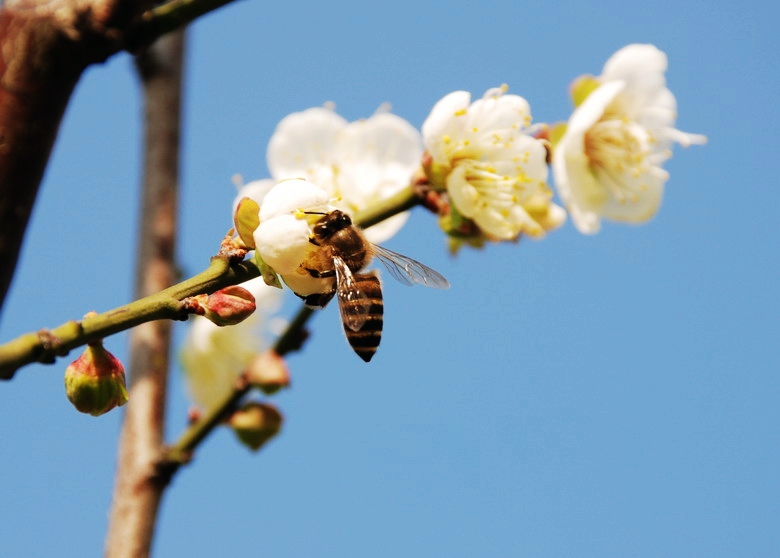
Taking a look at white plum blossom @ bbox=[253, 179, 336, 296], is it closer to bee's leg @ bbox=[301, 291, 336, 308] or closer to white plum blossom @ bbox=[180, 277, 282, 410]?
bee's leg @ bbox=[301, 291, 336, 308]

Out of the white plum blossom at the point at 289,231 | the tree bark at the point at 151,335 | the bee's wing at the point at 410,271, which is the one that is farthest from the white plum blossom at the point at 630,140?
the tree bark at the point at 151,335

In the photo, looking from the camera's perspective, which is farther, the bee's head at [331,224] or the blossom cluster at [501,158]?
the blossom cluster at [501,158]

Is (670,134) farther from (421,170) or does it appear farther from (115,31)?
(115,31)

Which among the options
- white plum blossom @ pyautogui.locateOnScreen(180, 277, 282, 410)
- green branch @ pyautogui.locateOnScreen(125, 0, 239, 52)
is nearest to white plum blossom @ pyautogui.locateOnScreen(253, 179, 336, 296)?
green branch @ pyautogui.locateOnScreen(125, 0, 239, 52)

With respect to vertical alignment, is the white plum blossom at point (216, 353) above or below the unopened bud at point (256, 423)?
above

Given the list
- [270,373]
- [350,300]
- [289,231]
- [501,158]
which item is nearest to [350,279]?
[350,300]

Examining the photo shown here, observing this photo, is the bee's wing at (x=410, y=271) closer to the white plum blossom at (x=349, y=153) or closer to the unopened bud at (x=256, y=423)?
the white plum blossom at (x=349, y=153)

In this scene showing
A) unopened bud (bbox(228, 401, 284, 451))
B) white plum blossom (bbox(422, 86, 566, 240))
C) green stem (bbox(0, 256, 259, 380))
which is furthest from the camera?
unopened bud (bbox(228, 401, 284, 451))
